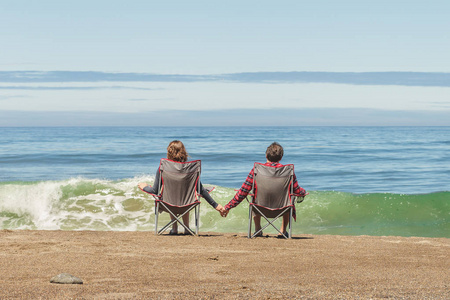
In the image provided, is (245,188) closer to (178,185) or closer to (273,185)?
(273,185)

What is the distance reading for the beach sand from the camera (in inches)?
170

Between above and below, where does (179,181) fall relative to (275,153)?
below

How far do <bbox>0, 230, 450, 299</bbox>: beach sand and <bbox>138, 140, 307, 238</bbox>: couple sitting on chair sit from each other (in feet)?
1.40

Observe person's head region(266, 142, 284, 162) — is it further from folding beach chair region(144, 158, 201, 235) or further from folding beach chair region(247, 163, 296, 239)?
folding beach chair region(144, 158, 201, 235)

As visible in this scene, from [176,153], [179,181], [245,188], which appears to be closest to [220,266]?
[245,188]

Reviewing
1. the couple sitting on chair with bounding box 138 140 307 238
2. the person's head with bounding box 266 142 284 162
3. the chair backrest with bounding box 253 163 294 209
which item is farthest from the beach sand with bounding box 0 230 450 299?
the person's head with bounding box 266 142 284 162

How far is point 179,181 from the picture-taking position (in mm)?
7766

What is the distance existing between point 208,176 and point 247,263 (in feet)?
47.3

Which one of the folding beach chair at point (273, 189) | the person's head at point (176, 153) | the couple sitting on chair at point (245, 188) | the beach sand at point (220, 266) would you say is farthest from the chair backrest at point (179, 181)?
the folding beach chair at point (273, 189)

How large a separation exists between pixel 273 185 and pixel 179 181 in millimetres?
1344

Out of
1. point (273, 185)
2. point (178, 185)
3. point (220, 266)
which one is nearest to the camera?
point (220, 266)

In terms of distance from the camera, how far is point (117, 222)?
11594 mm

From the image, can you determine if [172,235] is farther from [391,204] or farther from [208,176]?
[208,176]

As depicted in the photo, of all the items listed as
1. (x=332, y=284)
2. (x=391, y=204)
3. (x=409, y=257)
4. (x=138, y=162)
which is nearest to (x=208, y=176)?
(x=138, y=162)
